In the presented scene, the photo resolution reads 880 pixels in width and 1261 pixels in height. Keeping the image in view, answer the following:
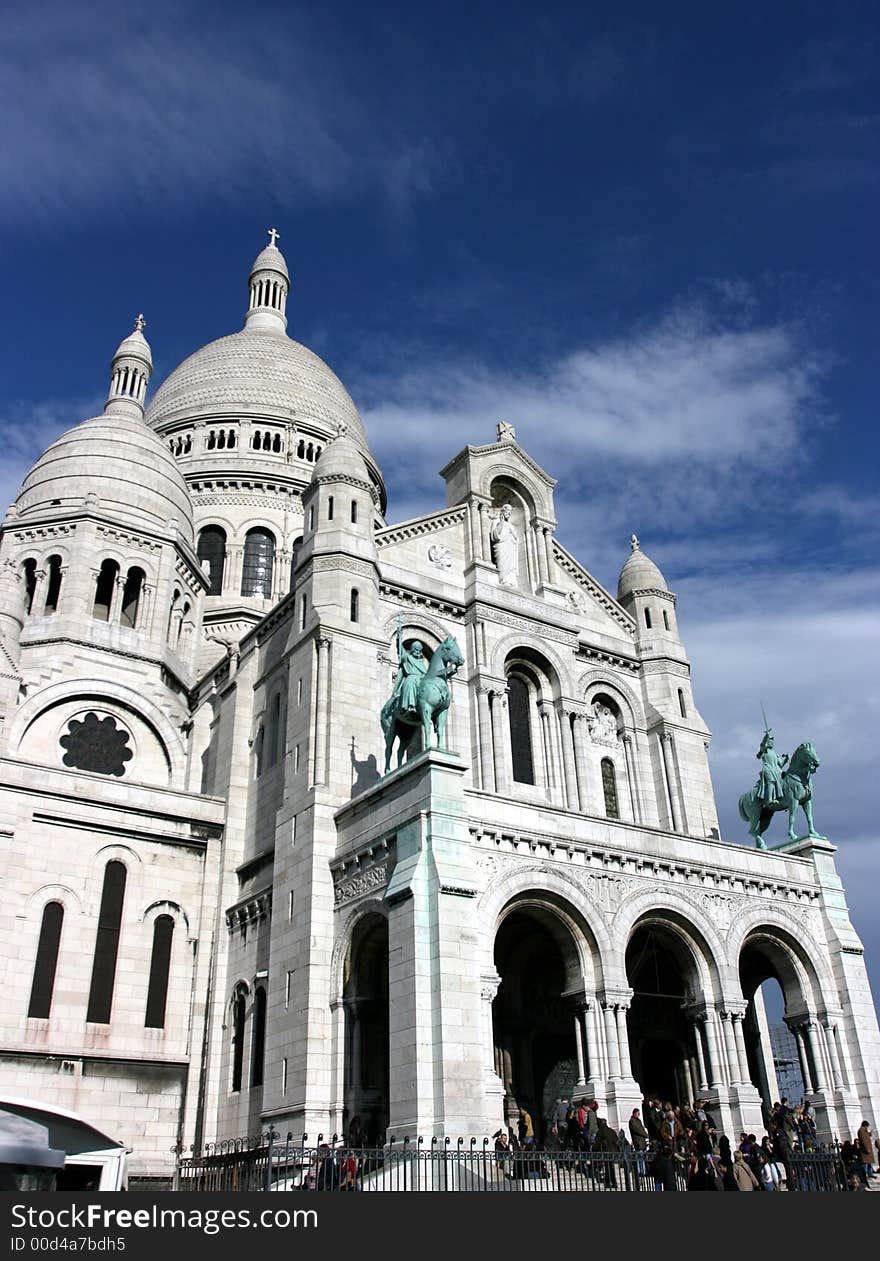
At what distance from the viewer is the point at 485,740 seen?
34.4 metres

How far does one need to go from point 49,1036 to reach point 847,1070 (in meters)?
21.5

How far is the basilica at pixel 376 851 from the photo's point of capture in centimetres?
2652

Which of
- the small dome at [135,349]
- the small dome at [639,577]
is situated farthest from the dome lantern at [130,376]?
the small dome at [639,577]

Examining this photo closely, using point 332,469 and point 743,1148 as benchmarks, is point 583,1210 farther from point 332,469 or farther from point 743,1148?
point 332,469

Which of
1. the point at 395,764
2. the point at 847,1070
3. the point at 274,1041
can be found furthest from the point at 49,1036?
the point at 847,1070

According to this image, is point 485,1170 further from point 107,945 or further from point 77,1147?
point 107,945

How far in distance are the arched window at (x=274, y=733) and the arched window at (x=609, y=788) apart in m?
11.4

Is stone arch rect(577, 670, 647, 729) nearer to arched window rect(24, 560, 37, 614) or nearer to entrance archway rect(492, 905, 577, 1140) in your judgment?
entrance archway rect(492, 905, 577, 1140)

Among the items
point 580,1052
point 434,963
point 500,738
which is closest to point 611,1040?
point 580,1052

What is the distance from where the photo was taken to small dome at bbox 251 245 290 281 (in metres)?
77.2

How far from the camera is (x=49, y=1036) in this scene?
95.5ft

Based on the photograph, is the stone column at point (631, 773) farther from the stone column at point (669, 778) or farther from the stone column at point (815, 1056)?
the stone column at point (815, 1056)

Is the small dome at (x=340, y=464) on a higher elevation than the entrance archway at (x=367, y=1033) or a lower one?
higher

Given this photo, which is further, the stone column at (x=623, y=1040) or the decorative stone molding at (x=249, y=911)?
the decorative stone molding at (x=249, y=911)
